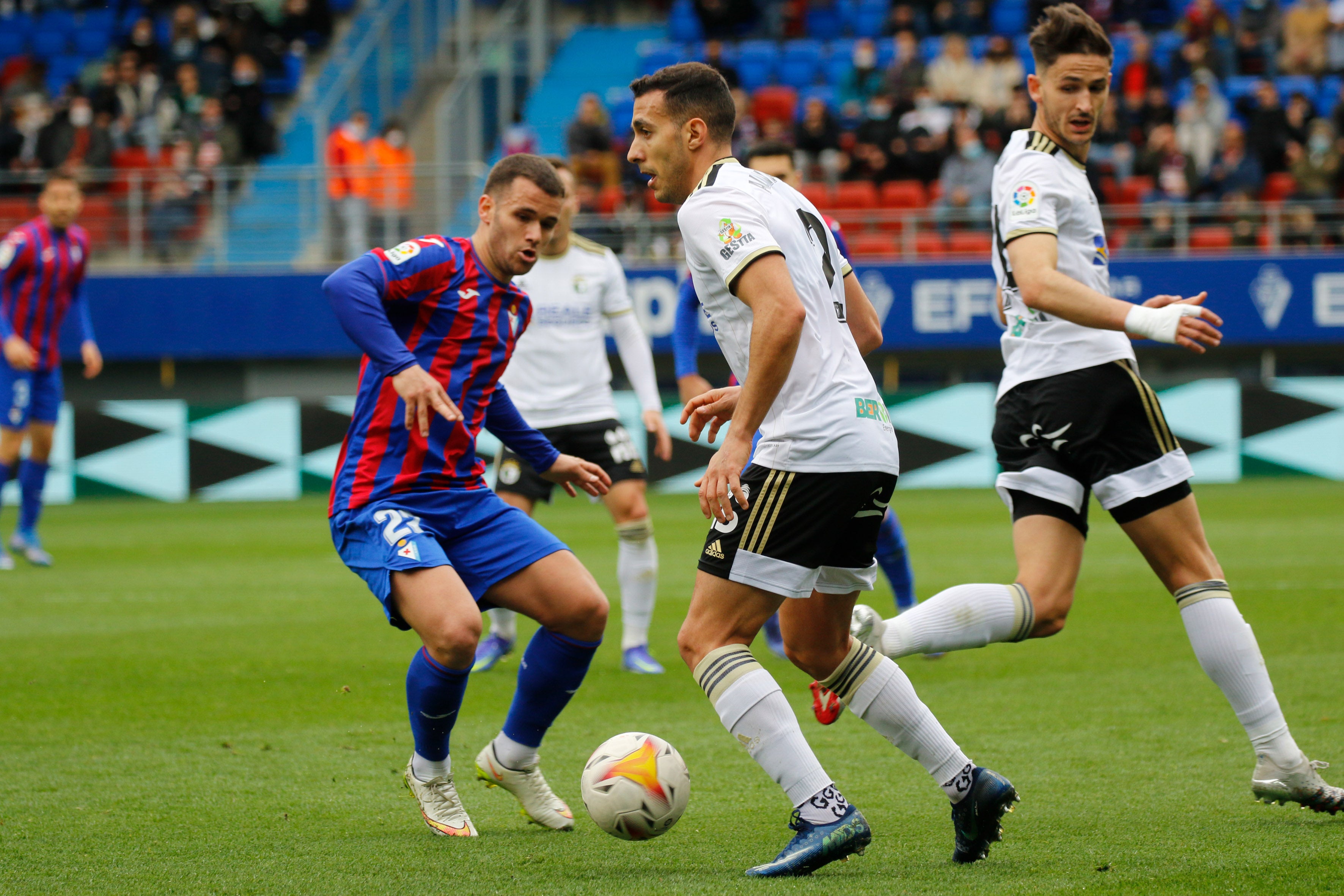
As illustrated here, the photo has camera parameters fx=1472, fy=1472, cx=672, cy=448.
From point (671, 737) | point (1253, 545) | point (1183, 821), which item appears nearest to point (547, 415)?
point (671, 737)

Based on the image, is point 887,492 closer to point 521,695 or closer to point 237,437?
point 521,695

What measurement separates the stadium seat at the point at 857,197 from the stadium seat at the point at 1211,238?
3.85 meters

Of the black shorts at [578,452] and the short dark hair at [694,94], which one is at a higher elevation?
the short dark hair at [694,94]

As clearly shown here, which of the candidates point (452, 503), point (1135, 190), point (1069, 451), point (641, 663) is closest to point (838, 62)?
point (1135, 190)

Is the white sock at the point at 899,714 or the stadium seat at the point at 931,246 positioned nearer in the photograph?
the white sock at the point at 899,714

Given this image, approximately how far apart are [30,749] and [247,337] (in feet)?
44.1

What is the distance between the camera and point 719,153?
3.82m

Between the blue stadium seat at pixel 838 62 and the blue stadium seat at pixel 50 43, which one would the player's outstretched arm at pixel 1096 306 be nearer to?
the blue stadium seat at pixel 838 62

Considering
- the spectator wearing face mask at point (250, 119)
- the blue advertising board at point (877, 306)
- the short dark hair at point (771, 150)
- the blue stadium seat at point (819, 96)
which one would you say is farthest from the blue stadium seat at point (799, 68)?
the short dark hair at point (771, 150)

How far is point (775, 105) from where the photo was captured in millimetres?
20844

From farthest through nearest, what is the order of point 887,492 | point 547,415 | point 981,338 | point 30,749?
point 981,338
point 547,415
point 30,749
point 887,492

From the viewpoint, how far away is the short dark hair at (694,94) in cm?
373

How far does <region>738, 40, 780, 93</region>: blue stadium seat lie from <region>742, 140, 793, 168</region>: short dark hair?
15659mm

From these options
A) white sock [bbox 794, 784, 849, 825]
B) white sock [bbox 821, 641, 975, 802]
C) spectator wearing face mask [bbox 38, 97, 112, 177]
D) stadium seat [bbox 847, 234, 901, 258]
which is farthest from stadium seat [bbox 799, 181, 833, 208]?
white sock [bbox 794, 784, 849, 825]
